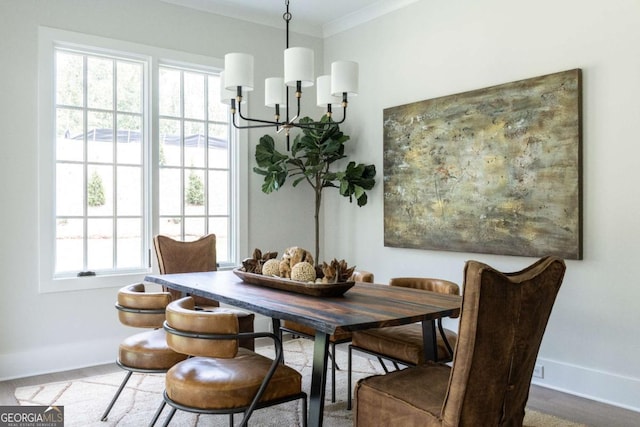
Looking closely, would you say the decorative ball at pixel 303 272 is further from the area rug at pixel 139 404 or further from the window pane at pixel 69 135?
the window pane at pixel 69 135

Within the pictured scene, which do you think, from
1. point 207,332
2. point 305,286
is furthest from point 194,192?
point 207,332

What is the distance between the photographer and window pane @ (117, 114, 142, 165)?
4.26 m

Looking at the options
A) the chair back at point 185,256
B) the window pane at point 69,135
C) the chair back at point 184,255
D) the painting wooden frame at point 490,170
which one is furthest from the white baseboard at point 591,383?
the window pane at point 69,135

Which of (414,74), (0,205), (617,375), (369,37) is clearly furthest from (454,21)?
(0,205)

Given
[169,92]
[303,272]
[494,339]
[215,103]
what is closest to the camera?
[494,339]

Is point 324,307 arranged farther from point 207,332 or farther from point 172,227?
point 172,227

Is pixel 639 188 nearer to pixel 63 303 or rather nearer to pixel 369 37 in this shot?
pixel 369 37

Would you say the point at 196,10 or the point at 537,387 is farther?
the point at 196,10

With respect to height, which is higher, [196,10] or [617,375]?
[196,10]

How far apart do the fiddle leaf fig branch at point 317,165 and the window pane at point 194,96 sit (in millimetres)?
594

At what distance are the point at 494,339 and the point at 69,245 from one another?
3.36 m

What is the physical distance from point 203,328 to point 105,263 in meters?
2.53

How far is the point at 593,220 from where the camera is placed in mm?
3289

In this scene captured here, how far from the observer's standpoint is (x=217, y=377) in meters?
2.06
